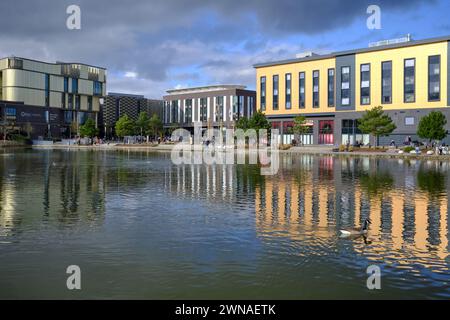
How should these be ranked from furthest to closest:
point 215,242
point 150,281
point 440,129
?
point 440,129
point 215,242
point 150,281

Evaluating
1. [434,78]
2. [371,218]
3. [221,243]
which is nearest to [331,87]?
[434,78]

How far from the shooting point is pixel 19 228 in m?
14.9

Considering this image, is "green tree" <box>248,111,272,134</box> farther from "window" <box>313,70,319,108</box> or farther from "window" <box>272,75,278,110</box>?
"window" <box>272,75,278,110</box>

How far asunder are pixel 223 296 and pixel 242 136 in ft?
292

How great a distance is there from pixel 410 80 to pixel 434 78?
4.23 m

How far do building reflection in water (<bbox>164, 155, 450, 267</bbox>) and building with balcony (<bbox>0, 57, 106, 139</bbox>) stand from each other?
369ft

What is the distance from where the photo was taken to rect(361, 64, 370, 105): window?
91188mm

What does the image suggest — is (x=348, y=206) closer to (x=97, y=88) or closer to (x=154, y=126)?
(x=154, y=126)

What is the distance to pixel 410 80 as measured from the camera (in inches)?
3346

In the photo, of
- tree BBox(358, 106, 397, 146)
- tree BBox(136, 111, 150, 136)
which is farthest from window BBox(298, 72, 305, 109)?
tree BBox(136, 111, 150, 136)

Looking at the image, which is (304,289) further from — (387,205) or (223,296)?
(387,205)

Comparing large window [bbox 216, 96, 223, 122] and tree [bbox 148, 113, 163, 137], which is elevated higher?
large window [bbox 216, 96, 223, 122]

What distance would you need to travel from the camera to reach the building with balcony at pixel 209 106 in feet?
506
